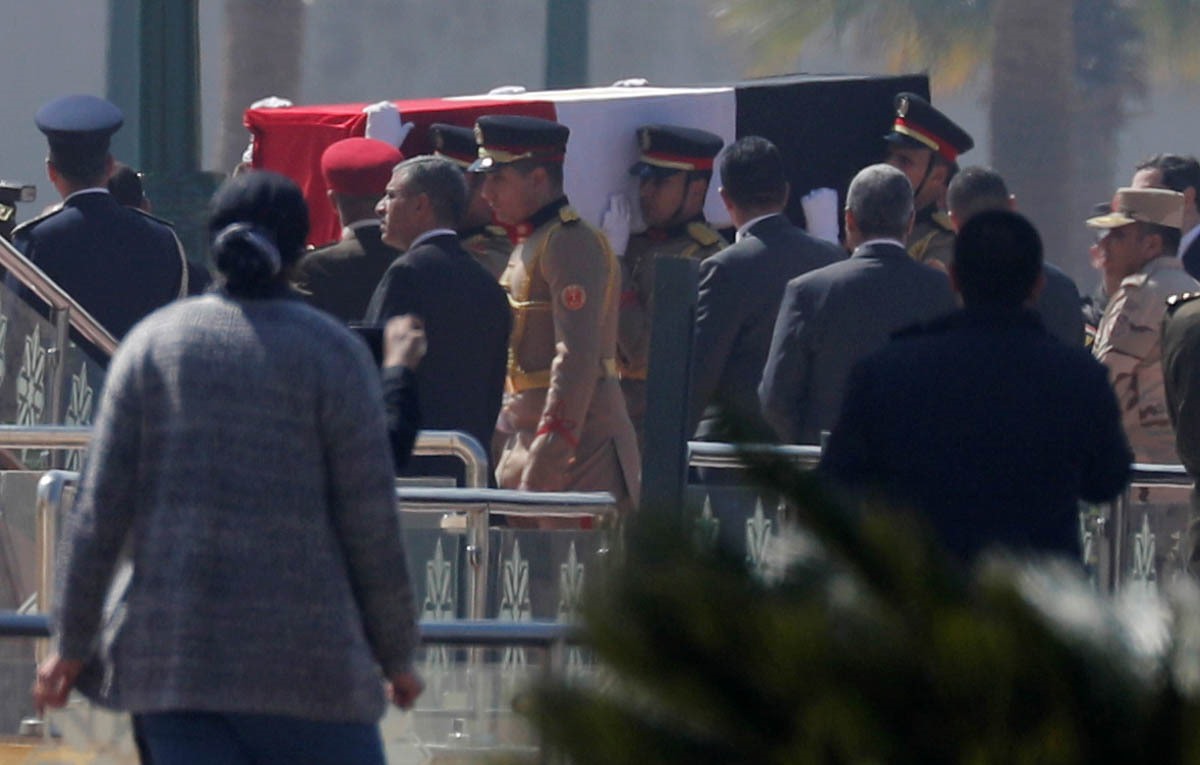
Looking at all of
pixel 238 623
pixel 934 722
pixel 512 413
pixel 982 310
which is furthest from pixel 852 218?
pixel 934 722

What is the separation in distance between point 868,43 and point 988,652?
114ft

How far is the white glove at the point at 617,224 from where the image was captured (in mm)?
8797

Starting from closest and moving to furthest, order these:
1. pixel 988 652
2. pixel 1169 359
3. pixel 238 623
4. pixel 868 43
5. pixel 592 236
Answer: pixel 988 652, pixel 238 623, pixel 1169 359, pixel 592 236, pixel 868 43

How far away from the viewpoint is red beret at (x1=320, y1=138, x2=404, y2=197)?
8180 millimetres

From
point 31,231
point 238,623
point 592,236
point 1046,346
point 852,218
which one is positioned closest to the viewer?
point 238,623

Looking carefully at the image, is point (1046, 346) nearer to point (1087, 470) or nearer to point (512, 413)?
point (1087, 470)

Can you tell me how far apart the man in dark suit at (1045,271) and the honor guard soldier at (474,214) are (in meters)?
1.60

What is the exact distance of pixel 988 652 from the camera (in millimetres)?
1251

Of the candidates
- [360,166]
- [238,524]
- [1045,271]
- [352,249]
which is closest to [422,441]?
[352,249]

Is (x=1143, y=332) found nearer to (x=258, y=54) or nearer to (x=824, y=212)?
(x=824, y=212)

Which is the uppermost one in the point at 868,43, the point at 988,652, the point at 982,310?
the point at 868,43

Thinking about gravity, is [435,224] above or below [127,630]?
above

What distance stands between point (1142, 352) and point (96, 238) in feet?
11.3

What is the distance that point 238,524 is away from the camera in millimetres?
3672
